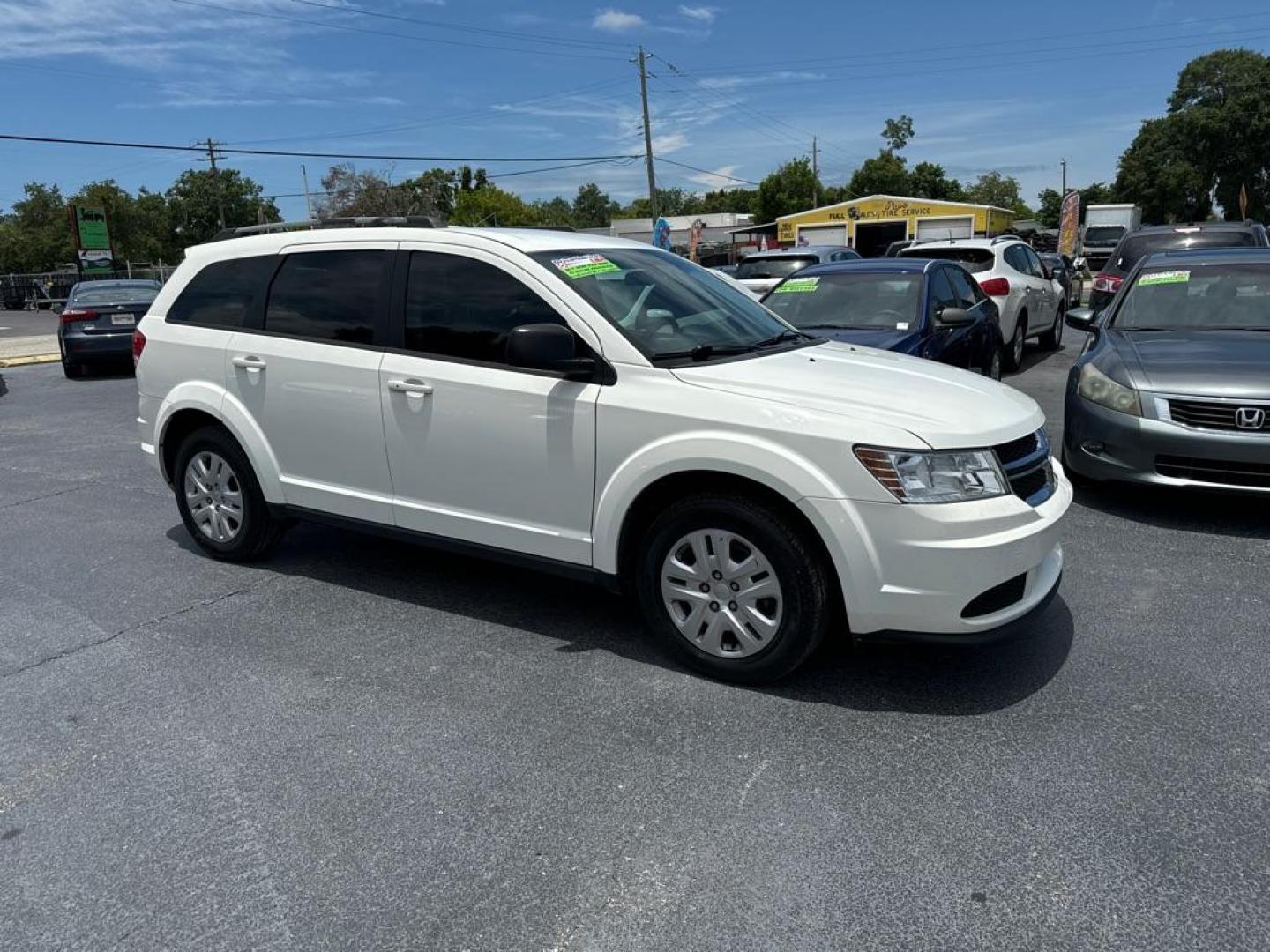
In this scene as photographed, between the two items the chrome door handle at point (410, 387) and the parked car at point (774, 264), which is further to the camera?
the parked car at point (774, 264)

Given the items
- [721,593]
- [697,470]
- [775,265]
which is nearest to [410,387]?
[697,470]

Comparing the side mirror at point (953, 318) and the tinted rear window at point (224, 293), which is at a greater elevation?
the tinted rear window at point (224, 293)

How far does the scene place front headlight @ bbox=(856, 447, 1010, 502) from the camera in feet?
10.8

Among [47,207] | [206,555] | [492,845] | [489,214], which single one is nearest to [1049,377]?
[206,555]

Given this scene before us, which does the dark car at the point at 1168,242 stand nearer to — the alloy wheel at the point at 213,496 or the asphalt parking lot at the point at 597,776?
the asphalt parking lot at the point at 597,776

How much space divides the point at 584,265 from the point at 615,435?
899 millimetres

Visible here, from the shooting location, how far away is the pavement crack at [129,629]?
13.4ft

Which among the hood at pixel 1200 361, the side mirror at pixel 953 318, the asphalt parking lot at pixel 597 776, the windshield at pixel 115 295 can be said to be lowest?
the asphalt parking lot at pixel 597 776

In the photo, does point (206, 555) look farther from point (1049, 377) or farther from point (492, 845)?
point (1049, 377)

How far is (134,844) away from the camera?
2803 mm

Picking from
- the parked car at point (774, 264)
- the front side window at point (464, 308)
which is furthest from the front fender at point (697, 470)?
the parked car at point (774, 264)

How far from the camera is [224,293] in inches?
200

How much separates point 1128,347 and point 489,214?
3465 inches

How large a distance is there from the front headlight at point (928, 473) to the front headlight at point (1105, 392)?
2755 mm
